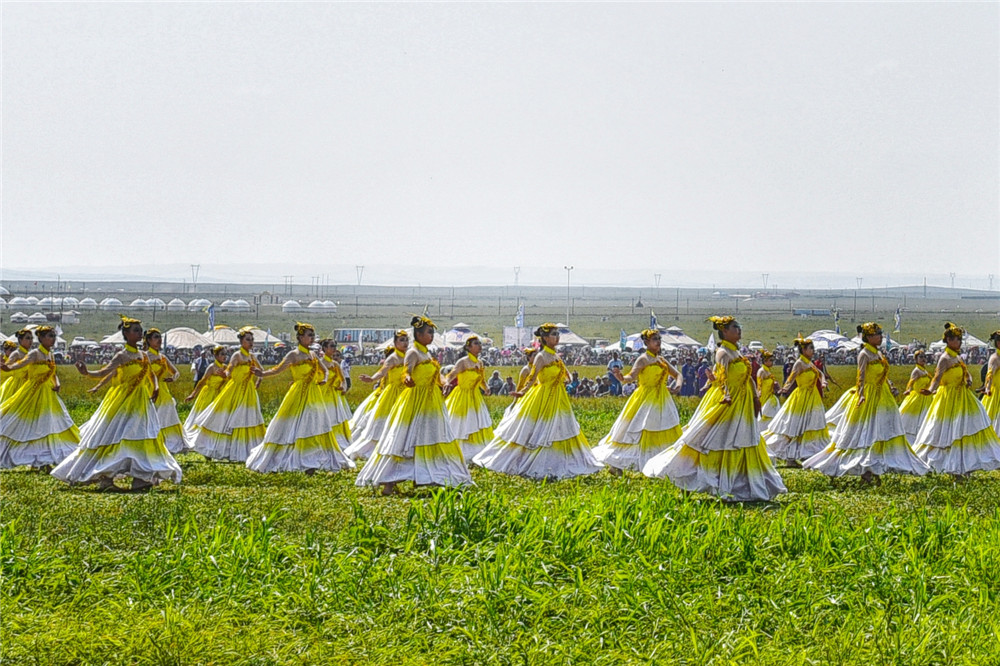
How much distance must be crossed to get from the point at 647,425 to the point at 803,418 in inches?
131

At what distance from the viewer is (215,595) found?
809 centimetres

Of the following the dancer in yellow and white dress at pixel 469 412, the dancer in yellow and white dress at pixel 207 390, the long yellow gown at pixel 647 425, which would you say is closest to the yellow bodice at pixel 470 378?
the dancer in yellow and white dress at pixel 469 412

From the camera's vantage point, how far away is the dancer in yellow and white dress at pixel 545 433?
50.2ft

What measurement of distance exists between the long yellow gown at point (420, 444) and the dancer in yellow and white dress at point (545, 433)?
6.84 feet

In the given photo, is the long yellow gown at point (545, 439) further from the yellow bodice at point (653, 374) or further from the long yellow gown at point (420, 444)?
the long yellow gown at point (420, 444)

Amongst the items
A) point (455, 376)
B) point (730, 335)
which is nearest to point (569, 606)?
point (730, 335)

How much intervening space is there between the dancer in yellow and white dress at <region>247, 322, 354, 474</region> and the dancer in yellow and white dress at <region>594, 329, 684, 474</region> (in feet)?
13.6

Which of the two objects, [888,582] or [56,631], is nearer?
[56,631]

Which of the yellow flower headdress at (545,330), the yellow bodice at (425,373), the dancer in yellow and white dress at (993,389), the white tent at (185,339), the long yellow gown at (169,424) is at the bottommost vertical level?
the white tent at (185,339)

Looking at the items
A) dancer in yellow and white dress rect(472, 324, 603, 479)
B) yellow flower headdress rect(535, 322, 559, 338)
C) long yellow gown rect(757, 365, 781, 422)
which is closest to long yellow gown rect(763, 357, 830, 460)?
long yellow gown rect(757, 365, 781, 422)

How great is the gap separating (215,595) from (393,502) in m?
4.53

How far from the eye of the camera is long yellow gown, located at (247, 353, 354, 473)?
15.4 meters

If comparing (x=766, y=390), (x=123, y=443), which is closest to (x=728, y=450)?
(x=766, y=390)

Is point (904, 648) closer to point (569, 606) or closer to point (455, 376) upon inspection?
point (569, 606)
